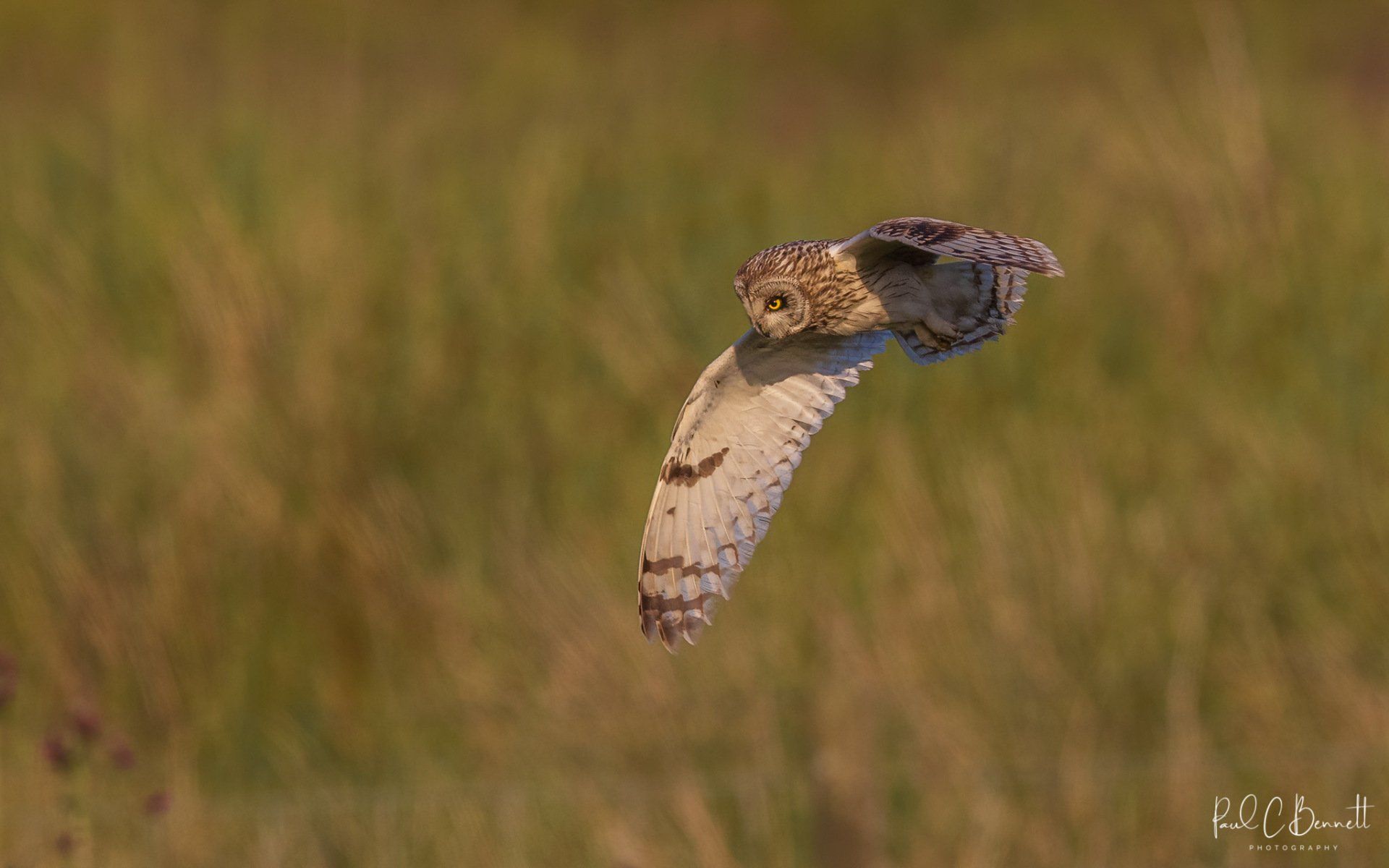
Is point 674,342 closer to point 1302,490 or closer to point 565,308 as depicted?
point 565,308

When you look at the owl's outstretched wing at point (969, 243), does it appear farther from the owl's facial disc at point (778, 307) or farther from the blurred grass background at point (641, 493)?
the blurred grass background at point (641, 493)

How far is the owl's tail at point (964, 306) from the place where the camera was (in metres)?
4.01

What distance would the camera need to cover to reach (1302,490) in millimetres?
9219

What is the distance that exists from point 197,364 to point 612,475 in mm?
2155

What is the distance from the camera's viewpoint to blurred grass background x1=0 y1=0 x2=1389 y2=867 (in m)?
7.55

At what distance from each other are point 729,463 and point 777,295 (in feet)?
1.46

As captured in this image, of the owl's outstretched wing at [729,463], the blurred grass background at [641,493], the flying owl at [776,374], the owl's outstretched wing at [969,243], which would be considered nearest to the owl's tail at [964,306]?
the flying owl at [776,374]

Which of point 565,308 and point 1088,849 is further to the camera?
point 565,308

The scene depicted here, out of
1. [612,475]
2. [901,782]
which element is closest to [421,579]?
[612,475]

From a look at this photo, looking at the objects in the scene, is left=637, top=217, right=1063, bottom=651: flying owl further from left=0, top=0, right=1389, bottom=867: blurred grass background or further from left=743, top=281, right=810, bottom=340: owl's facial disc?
left=0, top=0, right=1389, bottom=867: blurred grass background

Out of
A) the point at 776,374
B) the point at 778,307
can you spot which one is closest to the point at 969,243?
the point at 778,307

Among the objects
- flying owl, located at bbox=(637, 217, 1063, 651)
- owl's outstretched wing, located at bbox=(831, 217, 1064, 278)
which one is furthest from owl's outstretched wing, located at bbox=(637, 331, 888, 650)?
owl's outstretched wing, located at bbox=(831, 217, 1064, 278)

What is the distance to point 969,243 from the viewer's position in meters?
3.37

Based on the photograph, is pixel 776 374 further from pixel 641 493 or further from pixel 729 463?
pixel 641 493
